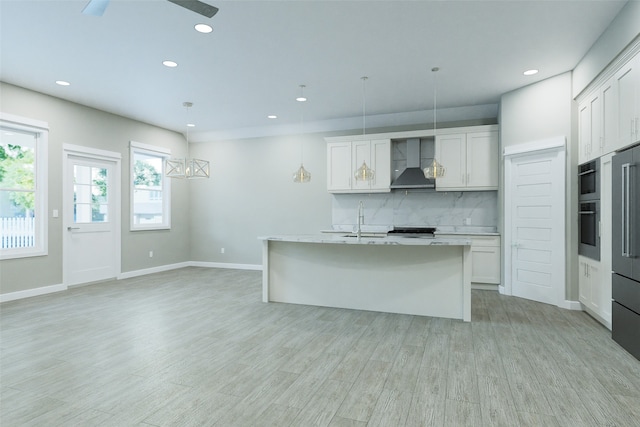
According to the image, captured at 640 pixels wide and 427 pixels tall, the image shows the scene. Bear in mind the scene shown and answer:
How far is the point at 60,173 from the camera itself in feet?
18.6

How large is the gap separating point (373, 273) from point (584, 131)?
3063mm

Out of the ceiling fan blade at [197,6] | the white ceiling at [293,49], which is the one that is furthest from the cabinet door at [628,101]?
the ceiling fan blade at [197,6]

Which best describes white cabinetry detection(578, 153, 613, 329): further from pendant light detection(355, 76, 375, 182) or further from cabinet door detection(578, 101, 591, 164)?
pendant light detection(355, 76, 375, 182)

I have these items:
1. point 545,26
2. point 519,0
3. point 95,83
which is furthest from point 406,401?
point 95,83

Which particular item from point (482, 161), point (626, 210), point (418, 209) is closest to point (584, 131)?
point (626, 210)

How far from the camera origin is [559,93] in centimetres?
470

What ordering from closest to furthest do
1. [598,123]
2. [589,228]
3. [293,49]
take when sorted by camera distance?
[598,123] → [293,49] → [589,228]

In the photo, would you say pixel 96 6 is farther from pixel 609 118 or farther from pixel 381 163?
pixel 381 163

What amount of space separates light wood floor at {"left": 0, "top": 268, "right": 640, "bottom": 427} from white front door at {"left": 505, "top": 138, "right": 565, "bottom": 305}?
59 cm

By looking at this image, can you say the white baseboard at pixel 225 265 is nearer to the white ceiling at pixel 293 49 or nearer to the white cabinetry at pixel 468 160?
the white ceiling at pixel 293 49

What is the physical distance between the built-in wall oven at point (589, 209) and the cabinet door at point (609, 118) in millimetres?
314

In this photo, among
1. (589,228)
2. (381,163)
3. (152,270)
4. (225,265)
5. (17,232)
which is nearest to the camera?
(589,228)

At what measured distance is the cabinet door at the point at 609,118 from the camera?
138 inches

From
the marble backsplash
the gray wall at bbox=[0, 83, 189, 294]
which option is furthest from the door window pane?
the marble backsplash
